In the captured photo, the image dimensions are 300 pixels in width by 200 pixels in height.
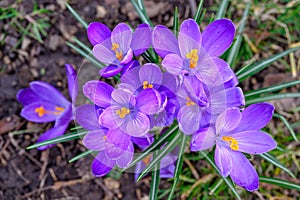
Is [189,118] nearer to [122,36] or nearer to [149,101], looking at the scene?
[149,101]

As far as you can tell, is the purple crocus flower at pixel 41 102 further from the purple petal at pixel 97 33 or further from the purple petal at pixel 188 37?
the purple petal at pixel 188 37

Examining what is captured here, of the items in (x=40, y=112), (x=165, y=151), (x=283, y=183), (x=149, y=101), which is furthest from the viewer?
(x=40, y=112)

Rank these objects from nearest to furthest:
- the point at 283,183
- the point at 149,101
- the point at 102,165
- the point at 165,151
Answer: the point at 149,101
the point at 102,165
the point at 165,151
the point at 283,183

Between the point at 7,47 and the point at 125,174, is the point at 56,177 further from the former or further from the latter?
the point at 7,47

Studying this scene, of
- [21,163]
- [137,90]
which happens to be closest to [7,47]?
[21,163]

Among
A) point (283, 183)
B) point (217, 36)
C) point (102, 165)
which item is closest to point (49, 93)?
point (102, 165)

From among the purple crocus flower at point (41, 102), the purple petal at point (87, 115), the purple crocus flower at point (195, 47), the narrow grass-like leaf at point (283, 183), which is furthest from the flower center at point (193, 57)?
the purple crocus flower at point (41, 102)
